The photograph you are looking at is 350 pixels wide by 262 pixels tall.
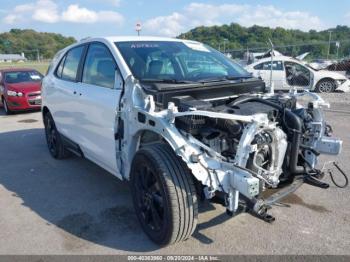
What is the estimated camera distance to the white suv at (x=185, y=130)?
9.51 feet

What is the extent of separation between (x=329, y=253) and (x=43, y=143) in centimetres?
587

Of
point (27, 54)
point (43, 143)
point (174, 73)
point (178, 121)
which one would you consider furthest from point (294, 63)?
point (27, 54)

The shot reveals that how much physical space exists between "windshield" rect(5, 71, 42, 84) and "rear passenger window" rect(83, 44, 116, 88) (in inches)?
336

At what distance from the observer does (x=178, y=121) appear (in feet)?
10.1

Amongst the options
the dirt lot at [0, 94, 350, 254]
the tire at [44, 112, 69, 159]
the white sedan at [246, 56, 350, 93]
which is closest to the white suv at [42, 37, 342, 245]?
the dirt lot at [0, 94, 350, 254]

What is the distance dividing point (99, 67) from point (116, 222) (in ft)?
5.95

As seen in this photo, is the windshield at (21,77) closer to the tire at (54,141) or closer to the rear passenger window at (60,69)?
the tire at (54,141)

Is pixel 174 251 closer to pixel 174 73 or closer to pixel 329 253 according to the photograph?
pixel 329 253

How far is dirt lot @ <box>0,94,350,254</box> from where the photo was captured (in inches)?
129

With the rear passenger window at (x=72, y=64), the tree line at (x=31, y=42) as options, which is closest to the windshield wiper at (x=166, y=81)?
the rear passenger window at (x=72, y=64)

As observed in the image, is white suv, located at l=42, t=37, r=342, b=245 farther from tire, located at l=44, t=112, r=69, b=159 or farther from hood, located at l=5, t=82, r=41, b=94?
hood, located at l=5, t=82, r=41, b=94

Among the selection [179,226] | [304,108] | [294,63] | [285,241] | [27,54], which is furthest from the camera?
[27,54]

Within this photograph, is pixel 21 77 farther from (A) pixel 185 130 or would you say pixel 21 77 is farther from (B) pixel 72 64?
(A) pixel 185 130

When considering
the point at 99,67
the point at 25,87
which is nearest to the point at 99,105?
the point at 99,67
